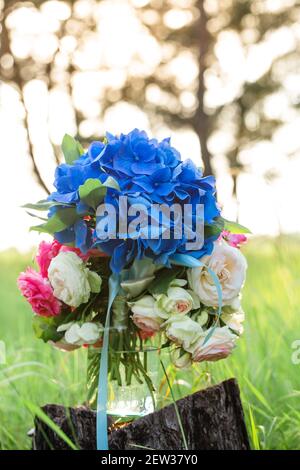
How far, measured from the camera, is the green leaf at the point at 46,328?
1518 millimetres

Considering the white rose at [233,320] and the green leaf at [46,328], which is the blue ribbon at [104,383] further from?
the white rose at [233,320]

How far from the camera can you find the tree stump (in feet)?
4.95

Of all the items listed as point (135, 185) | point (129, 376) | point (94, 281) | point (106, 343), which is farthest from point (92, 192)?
point (129, 376)

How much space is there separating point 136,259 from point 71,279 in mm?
135

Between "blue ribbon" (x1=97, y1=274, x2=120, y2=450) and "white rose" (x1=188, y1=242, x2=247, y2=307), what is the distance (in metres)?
0.16

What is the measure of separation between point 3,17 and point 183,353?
527 centimetres

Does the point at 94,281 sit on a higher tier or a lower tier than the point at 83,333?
higher

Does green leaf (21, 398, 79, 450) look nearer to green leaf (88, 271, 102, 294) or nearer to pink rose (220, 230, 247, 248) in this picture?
green leaf (88, 271, 102, 294)

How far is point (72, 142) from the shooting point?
60.1 inches

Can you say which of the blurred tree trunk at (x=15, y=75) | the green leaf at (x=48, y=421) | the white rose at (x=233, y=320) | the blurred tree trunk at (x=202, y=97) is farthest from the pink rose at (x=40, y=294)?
the blurred tree trunk at (x=202, y=97)

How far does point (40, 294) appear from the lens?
145 centimetres

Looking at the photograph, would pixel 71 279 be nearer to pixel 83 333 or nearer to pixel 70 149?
pixel 83 333

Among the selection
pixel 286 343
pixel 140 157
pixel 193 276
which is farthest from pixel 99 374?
pixel 286 343

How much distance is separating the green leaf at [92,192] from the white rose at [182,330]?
0.27 meters
